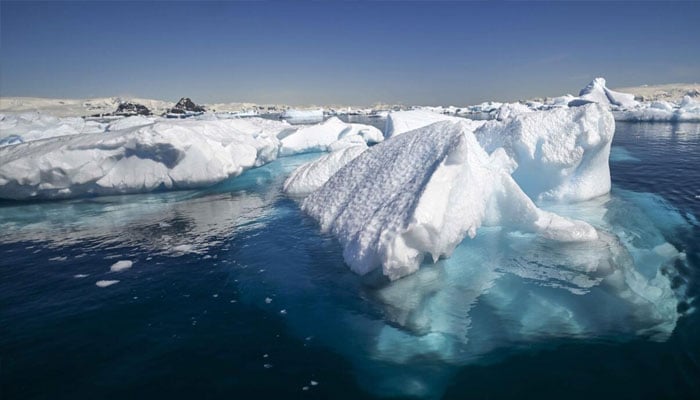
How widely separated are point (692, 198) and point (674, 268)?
739 centimetres

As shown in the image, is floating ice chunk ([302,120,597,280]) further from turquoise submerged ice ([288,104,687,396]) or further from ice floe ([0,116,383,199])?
ice floe ([0,116,383,199])

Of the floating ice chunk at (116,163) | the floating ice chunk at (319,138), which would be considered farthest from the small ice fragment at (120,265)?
the floating ice chunk at (319,138)

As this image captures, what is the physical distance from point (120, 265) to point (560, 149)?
12.4 meters

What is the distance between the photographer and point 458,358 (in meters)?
5.12

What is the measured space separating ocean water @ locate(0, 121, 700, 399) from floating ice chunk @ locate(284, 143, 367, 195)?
15.2 ft

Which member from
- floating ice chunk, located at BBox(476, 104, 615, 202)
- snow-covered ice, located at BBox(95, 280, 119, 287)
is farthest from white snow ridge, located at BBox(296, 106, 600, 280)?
snow-covered ice, located at BBox(95, 280, 119, 287)

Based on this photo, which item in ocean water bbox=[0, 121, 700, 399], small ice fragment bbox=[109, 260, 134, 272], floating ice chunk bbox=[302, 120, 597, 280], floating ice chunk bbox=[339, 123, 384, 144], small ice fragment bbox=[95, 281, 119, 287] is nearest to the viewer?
ocean water bbox=[0, 121, 700, 399]

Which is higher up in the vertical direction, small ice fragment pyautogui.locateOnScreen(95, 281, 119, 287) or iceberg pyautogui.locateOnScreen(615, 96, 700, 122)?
iceberg pyautogui.locateOnScreen(615, 96, 700, 122)

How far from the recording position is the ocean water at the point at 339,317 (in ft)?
15.7

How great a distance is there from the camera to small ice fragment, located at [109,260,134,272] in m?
8.49

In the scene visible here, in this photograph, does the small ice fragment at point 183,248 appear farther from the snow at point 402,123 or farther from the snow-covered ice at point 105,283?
the snow at point 402,123

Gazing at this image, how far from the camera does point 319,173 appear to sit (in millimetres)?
15383

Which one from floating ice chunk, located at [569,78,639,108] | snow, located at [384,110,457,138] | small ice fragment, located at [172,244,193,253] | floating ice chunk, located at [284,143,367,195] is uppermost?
floating ice chunk, located at [569,78,639,108]

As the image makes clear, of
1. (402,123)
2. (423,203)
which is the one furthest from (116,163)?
(423,203)
